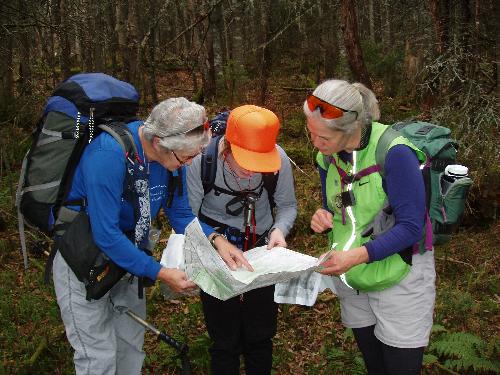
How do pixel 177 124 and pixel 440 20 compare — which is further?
pixel 440 20

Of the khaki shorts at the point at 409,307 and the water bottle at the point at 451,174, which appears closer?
the water bottle at the point at 451,174

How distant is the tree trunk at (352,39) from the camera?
26.8 feet

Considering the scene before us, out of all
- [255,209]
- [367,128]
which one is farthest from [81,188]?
[367,128]

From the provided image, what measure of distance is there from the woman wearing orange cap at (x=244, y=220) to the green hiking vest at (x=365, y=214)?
466mm

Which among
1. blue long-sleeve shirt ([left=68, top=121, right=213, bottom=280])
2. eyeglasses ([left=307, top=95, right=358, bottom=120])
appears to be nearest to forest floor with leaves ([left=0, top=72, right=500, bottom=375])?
blue long-sleeve shirt ([left=68, top=121, right=213, bottom=280])

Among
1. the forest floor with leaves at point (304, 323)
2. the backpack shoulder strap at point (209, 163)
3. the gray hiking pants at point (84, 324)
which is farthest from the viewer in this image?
the forest floor with leaves at point (304, 323)

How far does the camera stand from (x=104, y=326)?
2.74m

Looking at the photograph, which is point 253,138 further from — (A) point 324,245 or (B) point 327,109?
(A) point 324,245

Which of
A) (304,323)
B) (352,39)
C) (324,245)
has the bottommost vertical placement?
(304,323)

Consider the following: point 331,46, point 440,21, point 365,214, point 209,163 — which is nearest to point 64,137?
point 209,163

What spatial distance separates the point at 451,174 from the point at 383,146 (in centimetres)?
36

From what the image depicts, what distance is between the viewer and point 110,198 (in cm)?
235

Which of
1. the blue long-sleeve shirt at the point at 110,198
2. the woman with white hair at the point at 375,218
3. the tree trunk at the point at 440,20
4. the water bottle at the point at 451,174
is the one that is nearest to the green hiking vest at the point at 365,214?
the woman with white hair at the point at 375,218

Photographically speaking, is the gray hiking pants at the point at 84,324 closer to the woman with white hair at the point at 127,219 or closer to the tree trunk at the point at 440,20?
the woman with white hair at the point at 127,219
